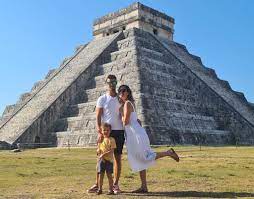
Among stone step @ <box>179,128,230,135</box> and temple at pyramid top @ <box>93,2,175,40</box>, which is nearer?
stone step @ <box>179,128,230,135</box>

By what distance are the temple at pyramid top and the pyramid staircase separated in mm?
1839

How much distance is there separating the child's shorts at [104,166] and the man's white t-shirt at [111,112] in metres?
0.66

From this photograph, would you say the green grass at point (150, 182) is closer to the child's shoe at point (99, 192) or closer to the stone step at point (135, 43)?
the child's shoe at point (99, 192)

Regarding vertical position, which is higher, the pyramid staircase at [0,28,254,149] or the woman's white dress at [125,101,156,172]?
the pyramid staircase at [0,28,254,149]

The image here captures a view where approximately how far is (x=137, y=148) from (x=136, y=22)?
29.2 metres

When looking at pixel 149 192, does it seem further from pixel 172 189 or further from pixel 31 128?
pixel 31 128

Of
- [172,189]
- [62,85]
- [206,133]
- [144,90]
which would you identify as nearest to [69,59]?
[62,85]

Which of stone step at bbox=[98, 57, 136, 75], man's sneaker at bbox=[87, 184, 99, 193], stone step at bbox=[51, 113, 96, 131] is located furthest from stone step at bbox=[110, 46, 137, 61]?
man's sneaker at bbox=[87, 184, 99, 193]

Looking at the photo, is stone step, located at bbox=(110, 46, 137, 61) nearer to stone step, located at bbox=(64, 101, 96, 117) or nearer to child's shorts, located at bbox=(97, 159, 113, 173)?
stone step, located at bbox=(64, 101, 96, 117)

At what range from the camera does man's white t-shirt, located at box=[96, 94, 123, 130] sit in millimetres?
8547

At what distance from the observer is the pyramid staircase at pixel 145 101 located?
87.9ft

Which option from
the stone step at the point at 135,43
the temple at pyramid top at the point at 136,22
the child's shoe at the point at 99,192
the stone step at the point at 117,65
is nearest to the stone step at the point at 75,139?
the stone step at the point at 117,65

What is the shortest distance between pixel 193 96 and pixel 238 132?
394 centimetres

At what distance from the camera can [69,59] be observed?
1462 inches
